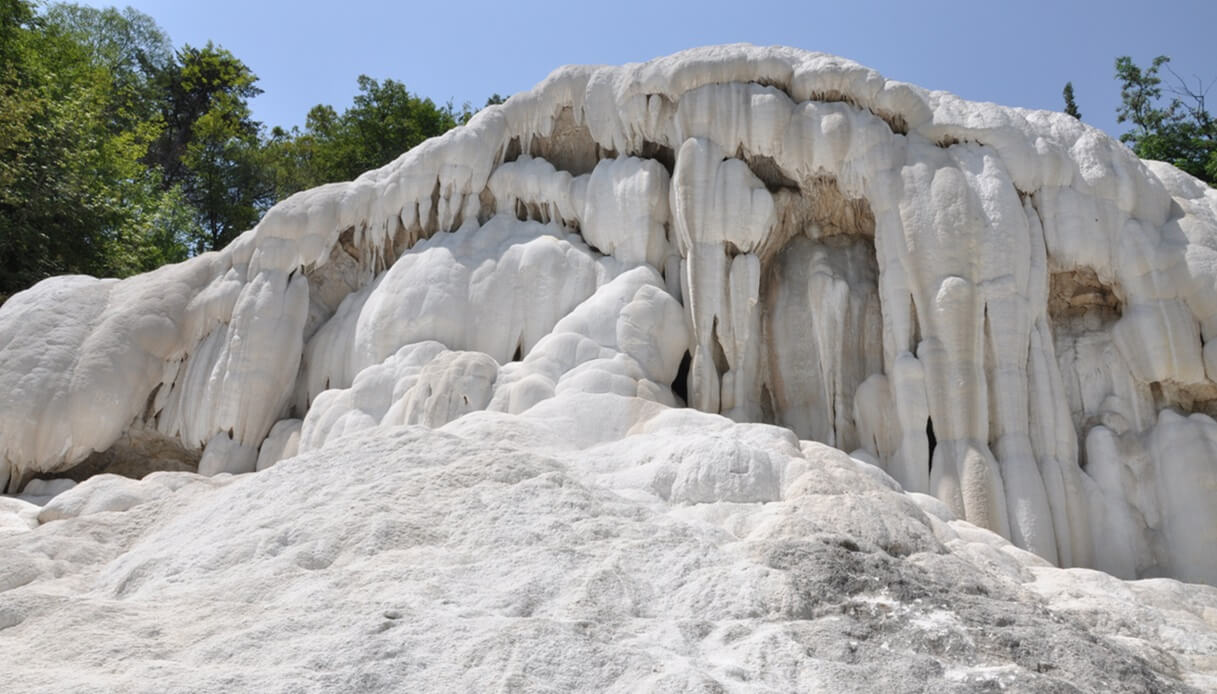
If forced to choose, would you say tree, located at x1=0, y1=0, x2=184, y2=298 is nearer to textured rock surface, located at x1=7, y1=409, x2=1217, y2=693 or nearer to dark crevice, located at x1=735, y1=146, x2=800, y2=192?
dark crevice, located at x1=735, y1=146, x2=800, y2=192

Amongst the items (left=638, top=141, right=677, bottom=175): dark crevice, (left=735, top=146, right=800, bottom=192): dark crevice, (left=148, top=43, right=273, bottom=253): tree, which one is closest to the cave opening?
(left=735, top=146, right=800, bottom=192): dark crevice

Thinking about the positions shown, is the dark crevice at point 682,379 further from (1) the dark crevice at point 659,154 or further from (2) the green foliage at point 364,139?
(2) the green foliage at point 364,139

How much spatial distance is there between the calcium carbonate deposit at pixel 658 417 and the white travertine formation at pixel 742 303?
0.15ft

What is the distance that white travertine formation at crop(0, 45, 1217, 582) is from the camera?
34.5ft

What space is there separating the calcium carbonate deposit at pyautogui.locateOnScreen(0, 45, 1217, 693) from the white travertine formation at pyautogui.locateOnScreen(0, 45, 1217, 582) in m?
0.05

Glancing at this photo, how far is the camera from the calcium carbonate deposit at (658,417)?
455cm

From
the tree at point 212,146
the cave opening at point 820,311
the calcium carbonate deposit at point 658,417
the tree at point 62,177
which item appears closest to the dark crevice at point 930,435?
the calcium carbonate deposit at point 658,417

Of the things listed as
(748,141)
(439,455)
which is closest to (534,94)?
(748,141)

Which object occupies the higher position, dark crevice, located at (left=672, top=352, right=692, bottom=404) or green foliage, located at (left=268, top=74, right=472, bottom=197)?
green foliage, located at (left=268, top=74, right=472, bottom=197)

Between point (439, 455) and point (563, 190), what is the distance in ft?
24.0

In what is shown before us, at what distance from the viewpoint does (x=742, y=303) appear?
1197 centimetres

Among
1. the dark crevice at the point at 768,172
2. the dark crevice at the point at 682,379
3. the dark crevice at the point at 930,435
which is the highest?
the dark crevice at the point at 768,172

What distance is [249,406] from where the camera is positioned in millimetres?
13461

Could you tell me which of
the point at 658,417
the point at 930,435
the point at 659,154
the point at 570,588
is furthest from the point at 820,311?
the point at 570,588
